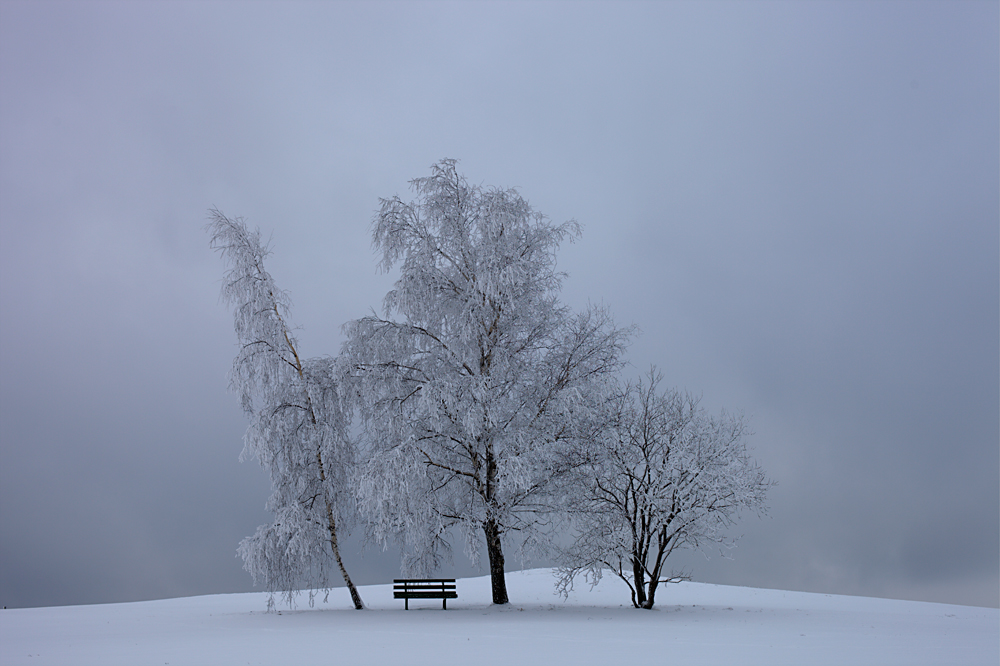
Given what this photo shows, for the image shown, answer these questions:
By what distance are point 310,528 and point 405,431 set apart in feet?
8.90

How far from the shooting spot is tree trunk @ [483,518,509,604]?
48.6 feet

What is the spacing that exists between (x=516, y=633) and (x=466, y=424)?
407 centimetres

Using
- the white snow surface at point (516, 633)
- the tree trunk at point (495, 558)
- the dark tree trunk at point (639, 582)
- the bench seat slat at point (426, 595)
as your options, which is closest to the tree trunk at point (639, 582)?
the dark tree trunk at point (639, 582)

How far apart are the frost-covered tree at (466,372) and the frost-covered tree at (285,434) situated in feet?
2.57

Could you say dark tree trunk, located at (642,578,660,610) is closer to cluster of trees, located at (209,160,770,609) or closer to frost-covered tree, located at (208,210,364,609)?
cluster of trees, located at (209,160,770,609)

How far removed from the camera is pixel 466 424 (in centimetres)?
1353

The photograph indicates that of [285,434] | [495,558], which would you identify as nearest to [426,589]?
[495,558]

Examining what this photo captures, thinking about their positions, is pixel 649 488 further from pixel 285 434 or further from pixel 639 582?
pixel 285 434

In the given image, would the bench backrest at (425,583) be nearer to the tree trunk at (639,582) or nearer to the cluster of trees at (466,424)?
the cluster of trees at (466,424)

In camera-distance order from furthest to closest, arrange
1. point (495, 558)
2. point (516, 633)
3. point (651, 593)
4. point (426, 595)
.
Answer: point (426, 595)
point (495, 558)
point (651, 593)
point (516, 633)

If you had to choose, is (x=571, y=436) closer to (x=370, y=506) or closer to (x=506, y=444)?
(x=506, y=444)

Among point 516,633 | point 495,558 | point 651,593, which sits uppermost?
point 495,558

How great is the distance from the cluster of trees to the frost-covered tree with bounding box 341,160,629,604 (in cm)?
4

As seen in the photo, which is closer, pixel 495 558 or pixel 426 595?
pixel 495 558
